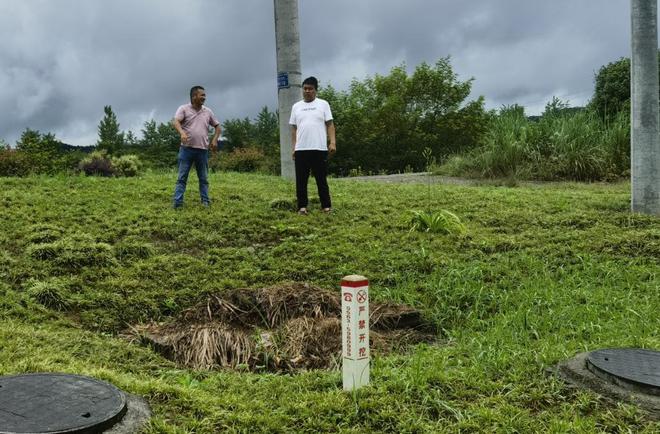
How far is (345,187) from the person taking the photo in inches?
456

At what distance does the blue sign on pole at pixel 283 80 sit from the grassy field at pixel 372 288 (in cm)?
232

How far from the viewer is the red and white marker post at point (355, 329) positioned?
334cm

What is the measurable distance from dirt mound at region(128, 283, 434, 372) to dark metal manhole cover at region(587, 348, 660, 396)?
1516 mm

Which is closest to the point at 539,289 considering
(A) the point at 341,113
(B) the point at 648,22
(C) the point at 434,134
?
(B) the point at 648,22

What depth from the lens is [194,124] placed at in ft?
28.2

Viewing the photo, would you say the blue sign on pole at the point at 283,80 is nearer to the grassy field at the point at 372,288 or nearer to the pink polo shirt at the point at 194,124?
the grassy field at the point at 372,288

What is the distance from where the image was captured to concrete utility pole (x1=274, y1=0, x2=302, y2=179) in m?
11.8

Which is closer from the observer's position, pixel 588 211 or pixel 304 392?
pixel 304 392

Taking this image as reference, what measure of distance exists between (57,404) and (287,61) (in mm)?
9384

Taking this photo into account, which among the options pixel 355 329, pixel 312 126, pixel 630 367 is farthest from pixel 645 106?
pixel 355 329

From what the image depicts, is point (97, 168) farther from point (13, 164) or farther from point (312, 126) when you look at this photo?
point (312, 126)

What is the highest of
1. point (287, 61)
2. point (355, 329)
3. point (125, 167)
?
point (287, 61)

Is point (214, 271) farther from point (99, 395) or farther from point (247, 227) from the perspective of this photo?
point (99, 395)

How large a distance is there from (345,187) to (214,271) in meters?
5.52
